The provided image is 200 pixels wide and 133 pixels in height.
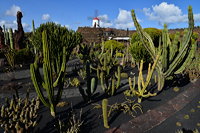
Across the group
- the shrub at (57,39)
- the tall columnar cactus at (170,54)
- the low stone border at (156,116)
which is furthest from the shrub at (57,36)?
the low stone border at (156,116)

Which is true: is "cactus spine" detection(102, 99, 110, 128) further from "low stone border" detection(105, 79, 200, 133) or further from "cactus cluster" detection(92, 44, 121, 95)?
"cactus cluster" detection(92, 44, 121, 95)

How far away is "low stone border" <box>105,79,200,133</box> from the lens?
308cm

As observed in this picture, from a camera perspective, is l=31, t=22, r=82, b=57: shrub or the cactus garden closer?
the cactus garden

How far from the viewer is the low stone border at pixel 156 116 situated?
3077 millimetres

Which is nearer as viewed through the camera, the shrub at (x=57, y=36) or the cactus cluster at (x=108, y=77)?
the cactus cluster at (x=108, y=77)

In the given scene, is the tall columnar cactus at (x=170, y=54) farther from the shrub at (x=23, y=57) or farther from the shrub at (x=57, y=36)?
the shrub at (x=23, y=57)

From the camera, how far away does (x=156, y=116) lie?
11.8 ft

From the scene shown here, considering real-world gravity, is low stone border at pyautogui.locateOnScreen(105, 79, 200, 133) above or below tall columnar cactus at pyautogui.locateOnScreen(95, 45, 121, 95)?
below

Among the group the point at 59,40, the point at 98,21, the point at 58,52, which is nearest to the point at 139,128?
the point at 58,52

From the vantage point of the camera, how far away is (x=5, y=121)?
254 centimetres

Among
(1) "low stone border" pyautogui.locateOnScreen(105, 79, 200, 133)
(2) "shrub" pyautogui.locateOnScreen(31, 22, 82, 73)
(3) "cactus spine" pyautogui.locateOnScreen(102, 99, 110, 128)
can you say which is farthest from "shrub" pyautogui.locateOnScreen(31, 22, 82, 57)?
(1) "low stone border" pyautogui.locateOnScreen(105, 79, 200, 133)

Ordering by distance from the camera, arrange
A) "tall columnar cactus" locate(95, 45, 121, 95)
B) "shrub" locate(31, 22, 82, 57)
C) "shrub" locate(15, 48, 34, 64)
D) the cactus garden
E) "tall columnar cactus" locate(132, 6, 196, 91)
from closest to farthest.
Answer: the cactus garden → "tall columnar cactus" locate(95, 45, 121, 95) → "tall columnar cactus" locate(132, 6, 196, 91) → "shrub" locate(31, 22, 82, 57) → "shrub" locate(15, 48, 34, 64)

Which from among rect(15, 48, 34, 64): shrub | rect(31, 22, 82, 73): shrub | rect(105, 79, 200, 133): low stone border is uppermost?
rect(31, 22, 82, 73): shrub

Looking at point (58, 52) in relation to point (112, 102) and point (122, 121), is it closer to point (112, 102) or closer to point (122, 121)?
point (112, 102)
